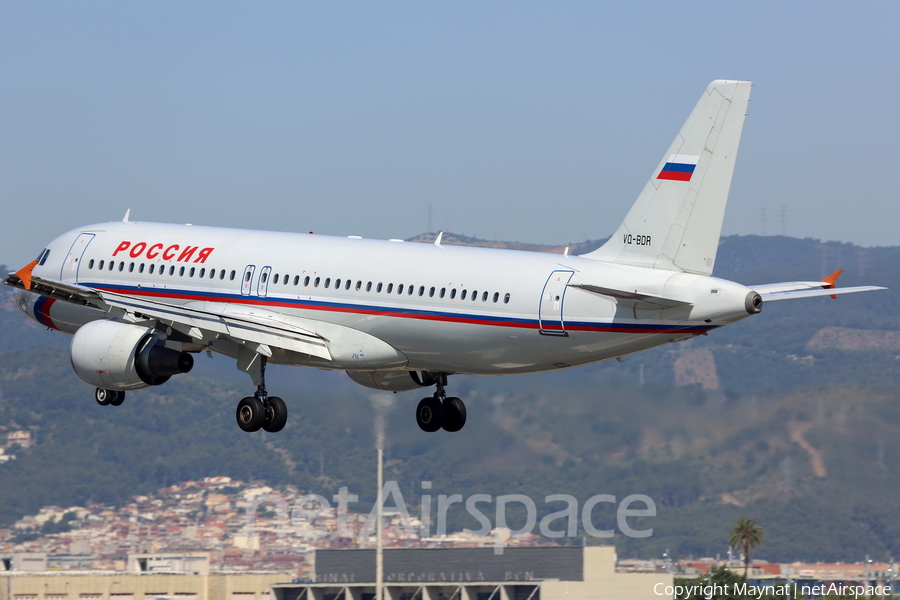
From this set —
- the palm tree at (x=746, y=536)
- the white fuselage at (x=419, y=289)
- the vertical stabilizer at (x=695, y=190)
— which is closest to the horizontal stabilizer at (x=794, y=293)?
the vertical stabilizer at (x=695, y=190)

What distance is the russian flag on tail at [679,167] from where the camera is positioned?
3756 cm

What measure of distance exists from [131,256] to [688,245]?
732 inches

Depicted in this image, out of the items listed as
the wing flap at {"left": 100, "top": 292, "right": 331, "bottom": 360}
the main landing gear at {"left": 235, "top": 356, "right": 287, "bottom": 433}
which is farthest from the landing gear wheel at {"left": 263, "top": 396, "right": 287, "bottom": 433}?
the wing flap at {"left": 100, "top": 292, "right": 331, "bottom": 360}

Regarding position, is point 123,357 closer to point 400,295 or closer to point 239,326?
point 239,326

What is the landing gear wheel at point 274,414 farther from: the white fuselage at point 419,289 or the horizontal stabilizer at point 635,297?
the horizontal stabilizer at point 635,297

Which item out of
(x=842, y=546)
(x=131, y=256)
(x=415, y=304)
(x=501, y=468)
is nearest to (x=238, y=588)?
(x=501, y=468)

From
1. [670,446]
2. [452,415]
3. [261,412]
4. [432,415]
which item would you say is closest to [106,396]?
[261,412]

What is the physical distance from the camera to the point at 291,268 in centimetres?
4366

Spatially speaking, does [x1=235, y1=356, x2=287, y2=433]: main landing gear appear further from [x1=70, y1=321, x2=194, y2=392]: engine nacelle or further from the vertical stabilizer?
the vertical stabilizer

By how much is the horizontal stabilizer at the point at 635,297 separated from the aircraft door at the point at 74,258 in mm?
18778

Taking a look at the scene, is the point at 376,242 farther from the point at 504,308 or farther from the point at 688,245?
the point at 688,245

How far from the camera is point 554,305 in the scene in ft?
125

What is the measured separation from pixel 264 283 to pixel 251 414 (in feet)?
12.8

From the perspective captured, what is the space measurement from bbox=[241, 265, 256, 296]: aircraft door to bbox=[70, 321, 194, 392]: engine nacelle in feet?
8.61
